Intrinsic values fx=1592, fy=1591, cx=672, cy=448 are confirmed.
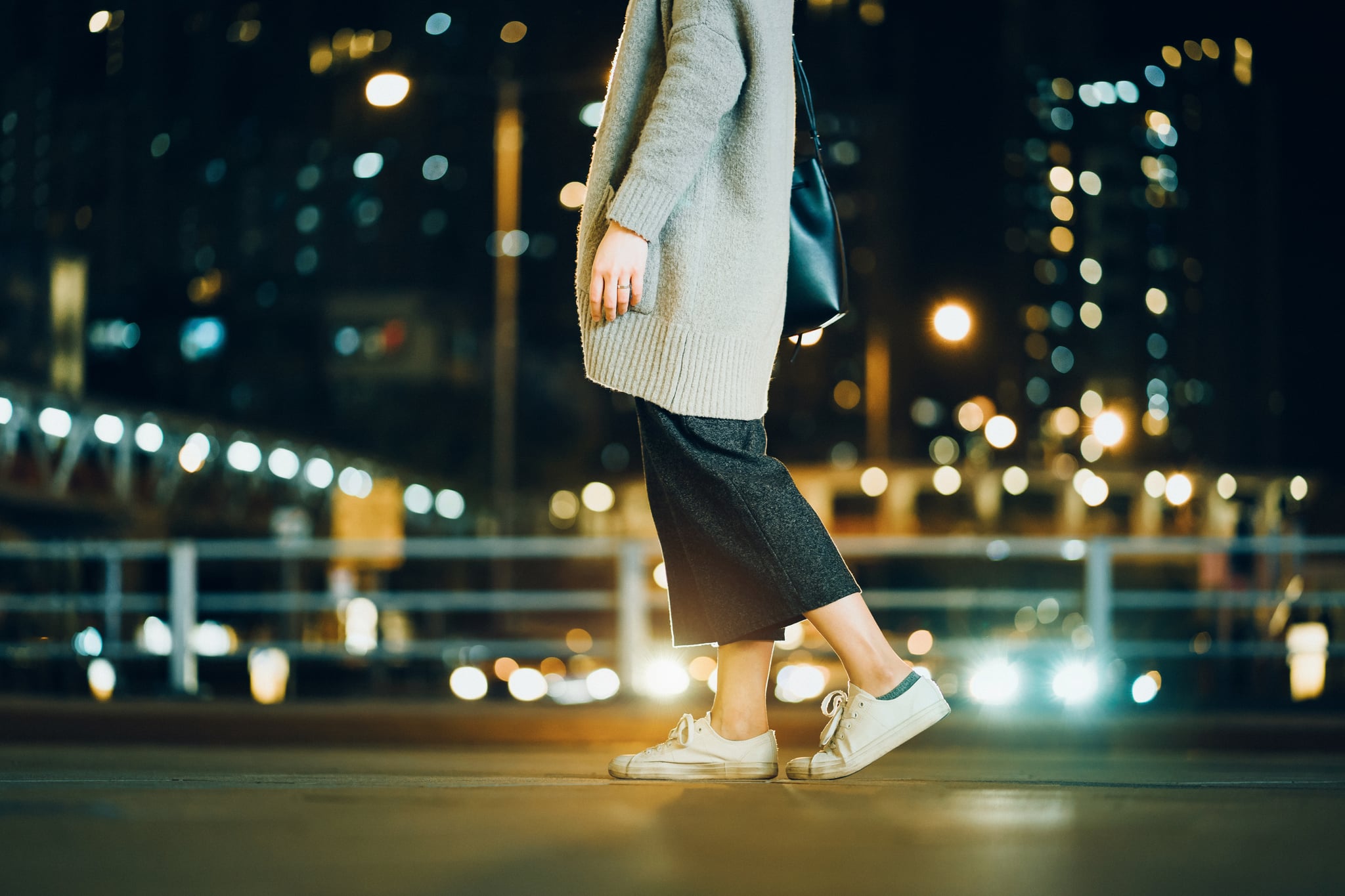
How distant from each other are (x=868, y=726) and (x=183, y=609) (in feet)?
22.4

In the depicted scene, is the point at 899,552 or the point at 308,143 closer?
the point at 899,552

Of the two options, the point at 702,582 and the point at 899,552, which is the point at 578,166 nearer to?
the point at 899,552

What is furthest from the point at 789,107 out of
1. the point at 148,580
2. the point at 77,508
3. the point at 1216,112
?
the point at 1216,112

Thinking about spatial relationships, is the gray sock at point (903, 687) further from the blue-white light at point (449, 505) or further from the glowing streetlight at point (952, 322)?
the blue-white light at point (449, 505)

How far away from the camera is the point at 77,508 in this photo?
37.3m

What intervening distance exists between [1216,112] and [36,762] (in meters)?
139

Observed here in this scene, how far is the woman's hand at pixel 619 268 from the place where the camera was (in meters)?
A: 2.81

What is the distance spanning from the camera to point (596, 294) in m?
2.84

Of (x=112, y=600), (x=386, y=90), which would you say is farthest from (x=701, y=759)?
(x=386, y=90)

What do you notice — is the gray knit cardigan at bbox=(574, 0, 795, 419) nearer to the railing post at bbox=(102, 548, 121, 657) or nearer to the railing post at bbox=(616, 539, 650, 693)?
the railing post at bbox=(616, 539, 650, 693)

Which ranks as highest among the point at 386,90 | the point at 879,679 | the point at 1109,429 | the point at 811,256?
the point at 386,90

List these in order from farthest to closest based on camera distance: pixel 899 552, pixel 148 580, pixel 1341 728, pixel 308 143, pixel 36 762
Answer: pixel 308 143 → pixel 148 580 → pixel 899 552 → pixel 1341 728 → pixel 36 762

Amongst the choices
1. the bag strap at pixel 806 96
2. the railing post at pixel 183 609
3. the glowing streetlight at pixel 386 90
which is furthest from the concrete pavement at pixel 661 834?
the glowing streetlight at pixel 386 90

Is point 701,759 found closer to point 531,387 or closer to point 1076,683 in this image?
point 1076,683
